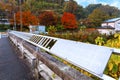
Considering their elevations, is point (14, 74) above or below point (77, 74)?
below

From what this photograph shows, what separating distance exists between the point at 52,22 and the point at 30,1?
4153 cm

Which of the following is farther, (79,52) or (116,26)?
(116,26)

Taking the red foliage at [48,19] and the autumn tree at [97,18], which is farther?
the autumn tree at [97,18]

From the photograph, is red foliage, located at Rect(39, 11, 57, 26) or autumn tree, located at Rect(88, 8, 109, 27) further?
autumn tree, located at Rect(88, 8, 109, 27)

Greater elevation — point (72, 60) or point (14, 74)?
point (72, 60)

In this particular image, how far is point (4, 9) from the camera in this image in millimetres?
72812

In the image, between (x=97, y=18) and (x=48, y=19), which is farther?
(x=97, y=18)

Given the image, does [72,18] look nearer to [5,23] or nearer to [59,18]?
[59,18]

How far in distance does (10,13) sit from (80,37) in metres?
45.1

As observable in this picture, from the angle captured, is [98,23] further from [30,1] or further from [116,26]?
[30,1]

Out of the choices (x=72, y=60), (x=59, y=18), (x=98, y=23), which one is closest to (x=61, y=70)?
(x=72, y=60)

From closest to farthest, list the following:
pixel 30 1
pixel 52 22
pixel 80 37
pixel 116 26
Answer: pixel 80 37
pixel 52 22
pixel 116 26
pixel 30 1

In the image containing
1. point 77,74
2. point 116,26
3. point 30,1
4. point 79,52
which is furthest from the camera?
point 30,1

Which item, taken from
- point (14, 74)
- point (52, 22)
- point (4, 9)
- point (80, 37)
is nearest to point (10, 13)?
point (4, 9)
